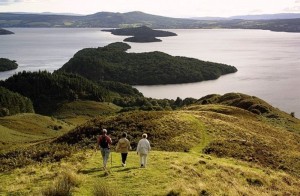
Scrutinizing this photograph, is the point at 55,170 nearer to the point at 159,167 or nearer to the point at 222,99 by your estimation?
the point at 159,167

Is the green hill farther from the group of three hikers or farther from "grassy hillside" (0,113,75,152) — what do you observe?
the group of three hikers

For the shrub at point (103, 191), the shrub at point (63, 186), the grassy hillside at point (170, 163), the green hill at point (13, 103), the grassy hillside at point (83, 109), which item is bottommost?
the grassy hillside at point (83, 109)

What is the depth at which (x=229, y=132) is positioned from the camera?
40.9 m

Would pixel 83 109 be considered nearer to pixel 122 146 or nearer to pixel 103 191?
pixel 122 146

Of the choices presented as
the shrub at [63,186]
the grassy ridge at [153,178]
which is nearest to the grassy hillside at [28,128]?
the grassy ridge at [153,178]

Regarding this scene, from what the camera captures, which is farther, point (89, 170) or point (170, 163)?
point (170, 163)

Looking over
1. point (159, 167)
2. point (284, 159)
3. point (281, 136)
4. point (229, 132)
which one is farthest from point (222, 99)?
point (159, 167)

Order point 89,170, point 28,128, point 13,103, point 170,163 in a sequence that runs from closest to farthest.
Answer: point 89,170, point 170,163, point 28,128, point 13,103

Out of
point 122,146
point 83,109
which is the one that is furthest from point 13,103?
point 122,146

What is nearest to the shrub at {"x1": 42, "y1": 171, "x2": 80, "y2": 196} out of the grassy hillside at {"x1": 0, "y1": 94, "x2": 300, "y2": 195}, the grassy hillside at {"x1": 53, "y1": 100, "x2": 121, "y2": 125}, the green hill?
the grassy hillside at {"x1": 0, "y1": 94, "x2": 300, "y2": 195}

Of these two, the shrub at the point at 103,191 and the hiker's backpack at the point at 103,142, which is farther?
the hiker's backpack at the point at 103,142

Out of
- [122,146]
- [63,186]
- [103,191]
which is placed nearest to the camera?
[103,191]

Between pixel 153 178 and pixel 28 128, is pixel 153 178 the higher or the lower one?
the higher one

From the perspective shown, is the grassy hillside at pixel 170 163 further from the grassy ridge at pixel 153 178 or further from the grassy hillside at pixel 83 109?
the grassy hillside at pixel 83 109
